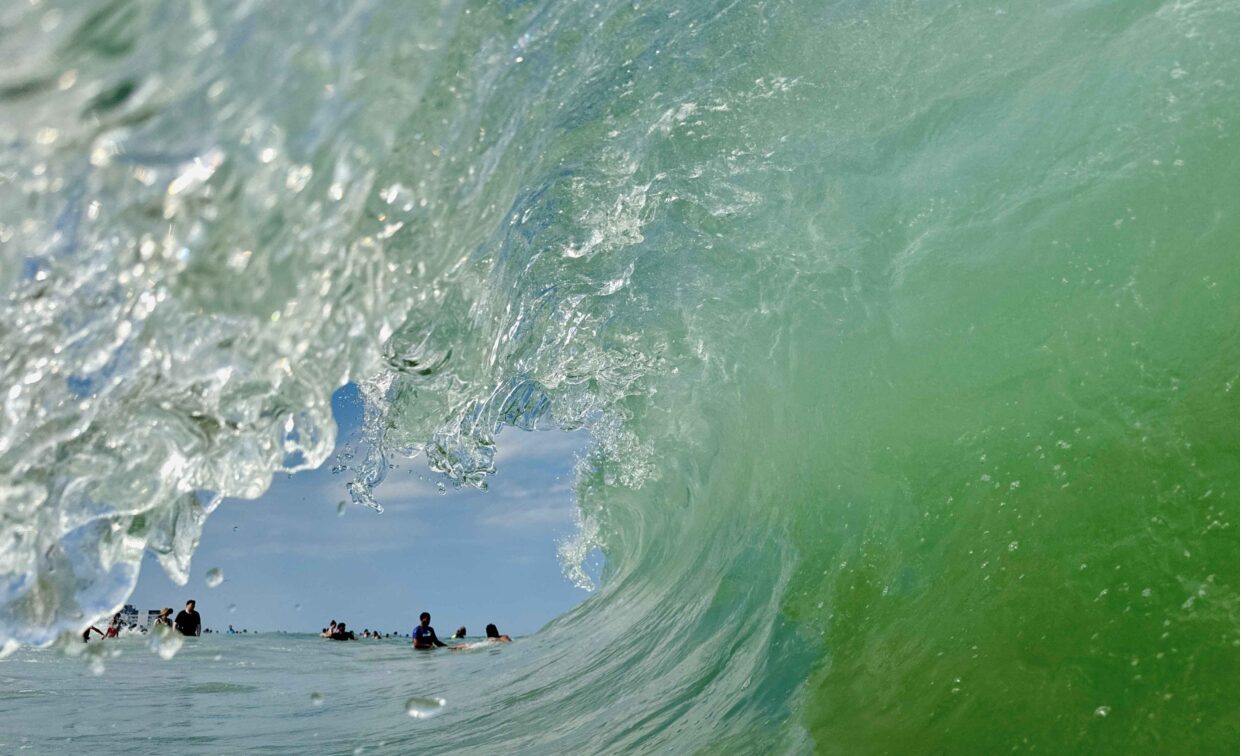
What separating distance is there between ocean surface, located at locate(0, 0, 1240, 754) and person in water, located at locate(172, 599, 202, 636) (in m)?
9.43

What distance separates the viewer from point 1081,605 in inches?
126

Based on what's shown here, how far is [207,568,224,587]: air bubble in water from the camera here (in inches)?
138

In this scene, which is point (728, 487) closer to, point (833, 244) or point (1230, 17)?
point (833, 244)

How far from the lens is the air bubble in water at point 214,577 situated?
3494 millimetres

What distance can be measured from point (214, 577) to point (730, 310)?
3.70 m

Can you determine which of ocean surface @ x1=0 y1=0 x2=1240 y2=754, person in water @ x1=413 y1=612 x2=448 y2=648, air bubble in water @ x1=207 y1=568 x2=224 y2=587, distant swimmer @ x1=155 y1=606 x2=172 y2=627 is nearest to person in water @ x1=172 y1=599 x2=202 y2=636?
distant swimmer @ x1=155 y1=606 x2=172 y2=627

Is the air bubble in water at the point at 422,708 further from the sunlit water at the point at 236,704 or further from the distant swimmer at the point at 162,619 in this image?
the distant swimmer at the point at 162,619

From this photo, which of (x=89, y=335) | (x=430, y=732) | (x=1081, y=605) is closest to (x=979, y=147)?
(x=1081, y=605)

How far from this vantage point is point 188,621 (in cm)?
1556

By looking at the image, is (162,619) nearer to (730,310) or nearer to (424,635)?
(730,310)

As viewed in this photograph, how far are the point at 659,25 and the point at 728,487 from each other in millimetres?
3735

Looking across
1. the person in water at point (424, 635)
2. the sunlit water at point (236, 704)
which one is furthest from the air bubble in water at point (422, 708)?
the person in water at point (424, 635)

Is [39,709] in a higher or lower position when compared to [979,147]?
lower

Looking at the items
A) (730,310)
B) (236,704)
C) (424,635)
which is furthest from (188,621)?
(730,310)
